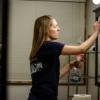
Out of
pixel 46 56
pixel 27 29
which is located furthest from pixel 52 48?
pixel 27 29

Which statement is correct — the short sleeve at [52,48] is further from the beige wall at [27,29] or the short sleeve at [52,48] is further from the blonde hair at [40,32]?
the beige wall at [27,29]

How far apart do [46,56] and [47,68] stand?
0.07 m

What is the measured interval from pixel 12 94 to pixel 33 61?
2782 mm

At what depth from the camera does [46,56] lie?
62.5 inches

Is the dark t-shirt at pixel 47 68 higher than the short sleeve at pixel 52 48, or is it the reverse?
the short sleeve at pixel 52 48

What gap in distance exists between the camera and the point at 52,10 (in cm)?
436

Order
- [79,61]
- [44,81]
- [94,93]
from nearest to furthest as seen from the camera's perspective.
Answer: [44,81], [79,61], [94,93]

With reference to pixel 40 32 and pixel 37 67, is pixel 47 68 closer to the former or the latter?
pixel 37 67

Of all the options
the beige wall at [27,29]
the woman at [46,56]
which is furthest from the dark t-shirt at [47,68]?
the beige wall at [27,29]

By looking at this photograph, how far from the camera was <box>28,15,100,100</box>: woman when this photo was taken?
158cm

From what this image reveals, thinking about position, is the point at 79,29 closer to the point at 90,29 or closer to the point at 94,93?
the point at 90,29

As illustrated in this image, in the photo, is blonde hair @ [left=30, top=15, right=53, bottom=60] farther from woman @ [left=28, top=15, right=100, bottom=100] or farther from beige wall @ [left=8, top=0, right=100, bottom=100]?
beige wall @ [left=8, top=0, right=100, bottom=100]

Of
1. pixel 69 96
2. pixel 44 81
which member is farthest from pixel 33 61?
pixel 69 96

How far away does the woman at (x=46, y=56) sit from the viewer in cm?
158
